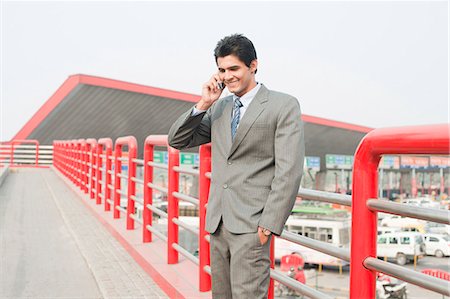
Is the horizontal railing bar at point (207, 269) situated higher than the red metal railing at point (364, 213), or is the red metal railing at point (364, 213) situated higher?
the red metal railing at point (364, 213)

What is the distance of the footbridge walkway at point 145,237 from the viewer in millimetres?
1795

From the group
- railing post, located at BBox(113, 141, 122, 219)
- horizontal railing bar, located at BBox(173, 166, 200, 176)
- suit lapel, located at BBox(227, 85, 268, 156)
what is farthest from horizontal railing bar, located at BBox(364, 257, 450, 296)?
railing post, located at BBox(113, 141, 122, 219)

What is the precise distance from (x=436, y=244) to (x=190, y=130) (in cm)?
2693

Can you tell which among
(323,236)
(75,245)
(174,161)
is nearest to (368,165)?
(174,161)

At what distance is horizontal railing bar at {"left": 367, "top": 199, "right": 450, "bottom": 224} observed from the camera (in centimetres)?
153

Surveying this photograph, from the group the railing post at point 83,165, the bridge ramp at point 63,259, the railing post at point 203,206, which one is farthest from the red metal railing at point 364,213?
the railing post at point 83,165

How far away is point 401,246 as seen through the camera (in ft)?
77.4

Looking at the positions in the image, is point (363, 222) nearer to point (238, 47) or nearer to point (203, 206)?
point (238, 47)

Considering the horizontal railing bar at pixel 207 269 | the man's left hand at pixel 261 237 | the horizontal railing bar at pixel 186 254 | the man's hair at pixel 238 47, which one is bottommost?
the horizontal railing bar at pixel 186 254

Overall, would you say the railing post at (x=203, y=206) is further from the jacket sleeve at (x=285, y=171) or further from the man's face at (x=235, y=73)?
the jacket sleeve at (x=285, y=171)

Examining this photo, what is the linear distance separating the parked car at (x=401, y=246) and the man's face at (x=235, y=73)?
23.3 m

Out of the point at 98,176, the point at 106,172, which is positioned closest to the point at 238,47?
the point at 106,172

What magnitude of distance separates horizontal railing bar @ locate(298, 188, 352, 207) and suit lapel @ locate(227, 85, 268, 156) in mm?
428

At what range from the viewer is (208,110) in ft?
8.27
